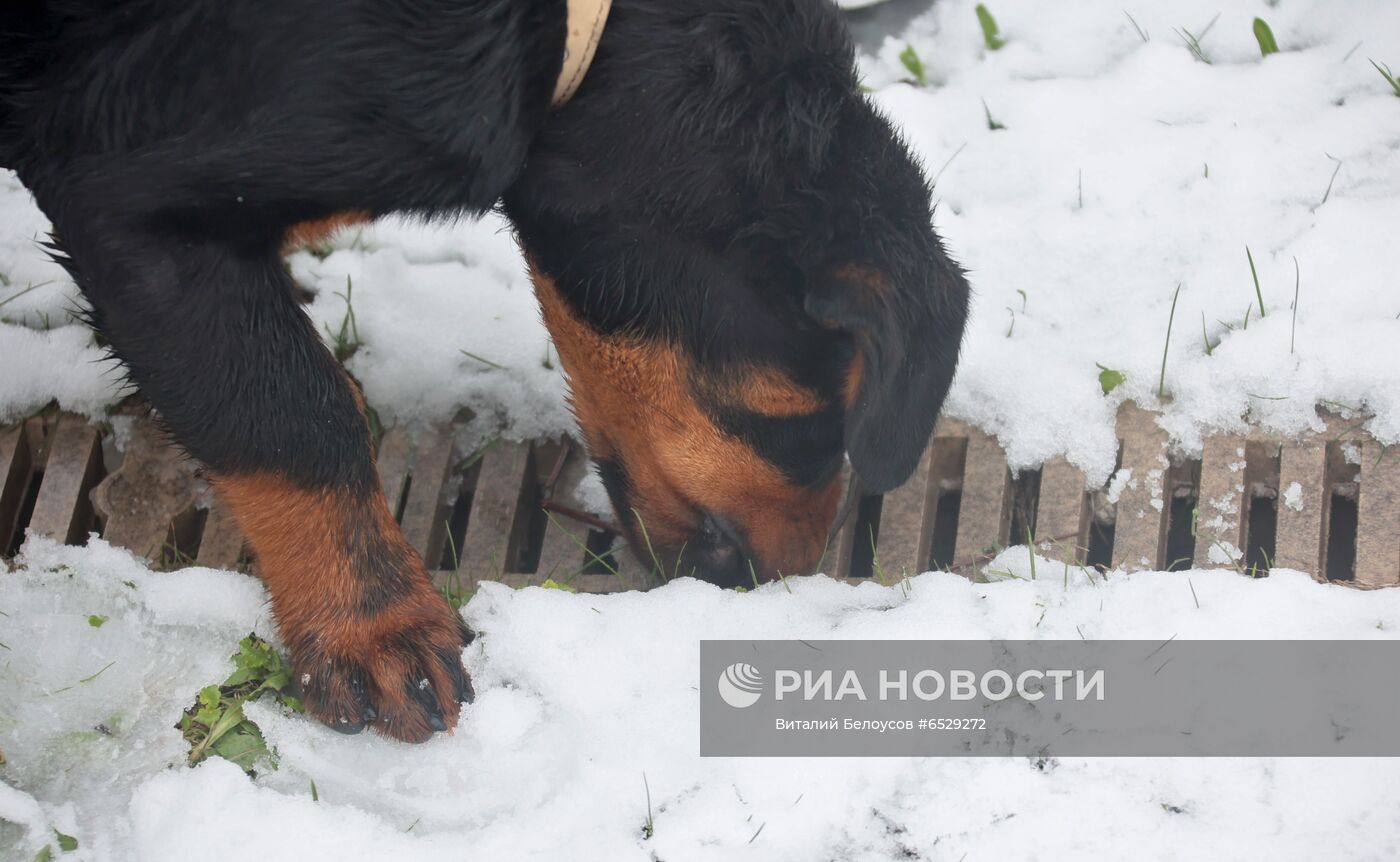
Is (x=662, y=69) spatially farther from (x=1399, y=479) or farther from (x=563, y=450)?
(x=1399, y=479)

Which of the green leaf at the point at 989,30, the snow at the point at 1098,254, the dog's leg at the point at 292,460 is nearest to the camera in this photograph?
the dog's leg at the point at 292,460

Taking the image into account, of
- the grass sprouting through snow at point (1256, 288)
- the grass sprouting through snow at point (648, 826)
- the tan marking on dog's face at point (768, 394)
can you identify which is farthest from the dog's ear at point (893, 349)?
the grass sprouting through snow at point (1256, 288)

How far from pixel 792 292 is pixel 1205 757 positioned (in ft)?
3.93

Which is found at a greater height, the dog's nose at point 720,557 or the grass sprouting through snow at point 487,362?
the dog's nose at point 720,557

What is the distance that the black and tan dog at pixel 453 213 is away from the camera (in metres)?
2.35

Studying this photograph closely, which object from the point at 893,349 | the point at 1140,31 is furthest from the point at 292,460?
A: the point at 1140,31

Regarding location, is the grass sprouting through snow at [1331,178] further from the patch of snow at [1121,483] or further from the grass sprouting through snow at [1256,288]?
the patch of snow at [1121,483]

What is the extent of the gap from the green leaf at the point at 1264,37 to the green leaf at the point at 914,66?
1.06 metres

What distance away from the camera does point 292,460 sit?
2629 mm

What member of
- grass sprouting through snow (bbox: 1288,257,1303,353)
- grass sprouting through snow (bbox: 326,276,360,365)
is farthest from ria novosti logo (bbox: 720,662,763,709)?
grass sprouting through snow (bbox: 1288,257,1303,353)

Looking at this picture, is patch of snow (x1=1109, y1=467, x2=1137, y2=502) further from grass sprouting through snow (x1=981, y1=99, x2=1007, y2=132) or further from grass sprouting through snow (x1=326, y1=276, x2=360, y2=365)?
grass sprouting through snow (x1=326, y1=276, x2=360, y2=365)

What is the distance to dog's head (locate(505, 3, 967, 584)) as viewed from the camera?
2.53 meters

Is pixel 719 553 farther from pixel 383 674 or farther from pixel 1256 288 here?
pixel 1256 288

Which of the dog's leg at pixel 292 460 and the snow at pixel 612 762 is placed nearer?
the snow at pixel 612 762
